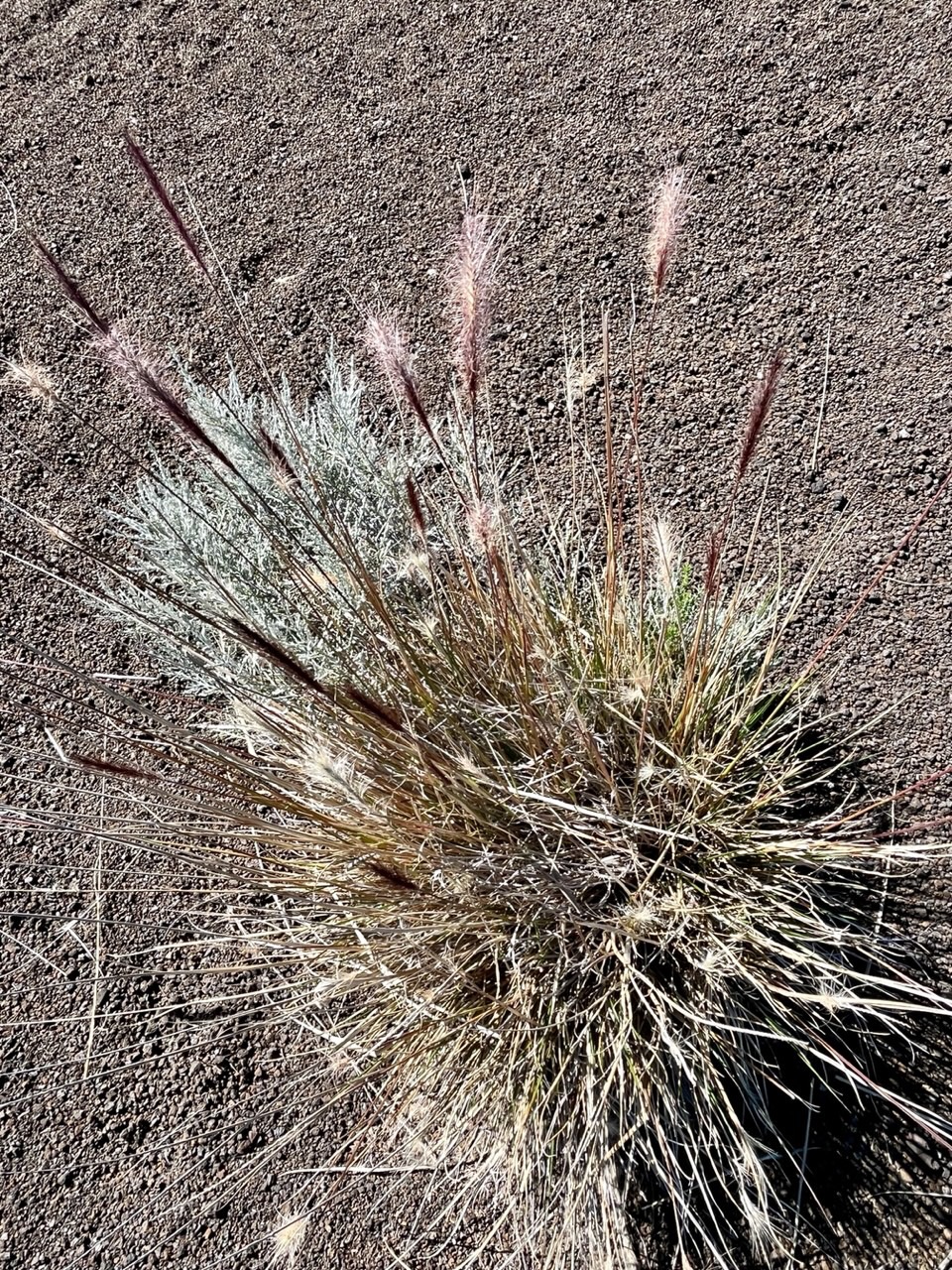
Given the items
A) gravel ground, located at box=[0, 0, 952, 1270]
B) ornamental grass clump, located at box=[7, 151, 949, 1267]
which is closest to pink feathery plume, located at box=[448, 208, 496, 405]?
ornamental grass clump, located at box=[7, 151, 949, 1267]

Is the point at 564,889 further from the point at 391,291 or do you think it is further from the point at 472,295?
the point at 391,291

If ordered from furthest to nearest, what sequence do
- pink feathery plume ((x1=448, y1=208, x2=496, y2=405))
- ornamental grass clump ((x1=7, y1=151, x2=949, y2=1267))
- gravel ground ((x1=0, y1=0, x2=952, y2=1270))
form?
1. gravel ground ((x1=0, y1=0, x2=952, y2=1270))
2. ornamental grass clump ((x1=7, y1=151, x2=949, y2=1267))
3. pink feathery plume ((x1=448, y1=208, x2=496, y2=405))

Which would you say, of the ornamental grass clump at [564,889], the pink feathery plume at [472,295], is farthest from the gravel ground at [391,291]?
the pink feathery plume at [472,295]

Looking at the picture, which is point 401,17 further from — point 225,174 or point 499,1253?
point 499,1253

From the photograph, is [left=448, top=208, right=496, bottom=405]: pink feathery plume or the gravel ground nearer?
[left=448, top=208, right=496, bottom=405]: pink feathery plume

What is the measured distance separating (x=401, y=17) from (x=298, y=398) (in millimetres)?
1227

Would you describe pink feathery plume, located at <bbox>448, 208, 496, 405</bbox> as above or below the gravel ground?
above

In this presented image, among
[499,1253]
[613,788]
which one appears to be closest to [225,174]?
[613,788]

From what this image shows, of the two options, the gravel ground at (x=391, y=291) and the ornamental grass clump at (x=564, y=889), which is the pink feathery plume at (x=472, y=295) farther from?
the gravel ground at (x=391, y=291)

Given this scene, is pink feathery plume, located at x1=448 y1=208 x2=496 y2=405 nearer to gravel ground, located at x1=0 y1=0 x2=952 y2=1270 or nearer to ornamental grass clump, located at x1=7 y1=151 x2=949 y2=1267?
ornamental grass clump, located at x1=7 y1=151 x2=949 y2=1267

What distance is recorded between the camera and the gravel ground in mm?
1899

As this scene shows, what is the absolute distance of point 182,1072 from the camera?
1942 mm

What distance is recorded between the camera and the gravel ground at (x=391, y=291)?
1.90m

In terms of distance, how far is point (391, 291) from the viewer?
2588mm
